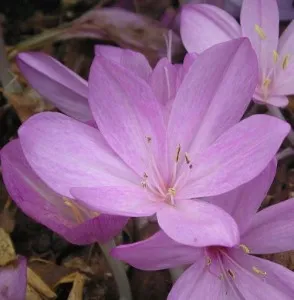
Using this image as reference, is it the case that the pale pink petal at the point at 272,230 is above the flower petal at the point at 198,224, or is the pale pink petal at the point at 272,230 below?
below

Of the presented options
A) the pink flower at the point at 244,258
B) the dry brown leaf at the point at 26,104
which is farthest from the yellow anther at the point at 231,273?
the dry brown leaf at the point at 26,104

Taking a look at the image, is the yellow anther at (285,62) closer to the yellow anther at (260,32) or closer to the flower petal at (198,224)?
the yellow anther at (260,32)

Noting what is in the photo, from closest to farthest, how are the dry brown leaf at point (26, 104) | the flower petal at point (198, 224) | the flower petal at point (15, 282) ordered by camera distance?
the flower petal at point (198, 224) → the flower petal at point (15, 282) → the dry brown leaf at point (26, 104)

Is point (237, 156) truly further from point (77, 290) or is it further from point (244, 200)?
point (77, 290)

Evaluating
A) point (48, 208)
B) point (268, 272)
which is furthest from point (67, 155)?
point (268, 272)

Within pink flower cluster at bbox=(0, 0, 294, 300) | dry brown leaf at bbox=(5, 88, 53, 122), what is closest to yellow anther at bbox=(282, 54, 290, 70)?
pink flower cluster at bbox=(0, 0, 294, 300)

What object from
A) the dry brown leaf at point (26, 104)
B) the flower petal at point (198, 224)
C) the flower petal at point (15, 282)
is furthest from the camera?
the dry brown leaf at point (26, 104)

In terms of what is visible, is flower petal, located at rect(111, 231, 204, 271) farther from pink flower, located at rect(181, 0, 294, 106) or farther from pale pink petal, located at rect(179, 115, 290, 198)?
pink flower, located at rect(181, 0, 294, 106)
